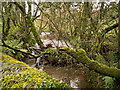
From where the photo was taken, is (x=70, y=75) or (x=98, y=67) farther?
(x=70, y=75)

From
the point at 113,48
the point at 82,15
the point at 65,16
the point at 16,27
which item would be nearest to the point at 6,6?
the point at 16,27

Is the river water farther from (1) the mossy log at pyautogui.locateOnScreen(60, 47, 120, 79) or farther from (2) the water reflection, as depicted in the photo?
(1) the mossy log at pyautogui.locateOnScreen(60, 47, 120, 79)

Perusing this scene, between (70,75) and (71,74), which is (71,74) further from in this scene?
(70,75)

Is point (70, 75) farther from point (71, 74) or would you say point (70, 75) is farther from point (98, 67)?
point (98, 67)

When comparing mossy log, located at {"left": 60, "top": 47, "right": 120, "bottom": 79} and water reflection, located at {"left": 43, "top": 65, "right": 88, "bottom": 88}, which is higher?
mossy log, located at {"left": 60, "top": 47, "right": 120, "bottom": 79}

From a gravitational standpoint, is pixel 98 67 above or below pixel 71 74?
above

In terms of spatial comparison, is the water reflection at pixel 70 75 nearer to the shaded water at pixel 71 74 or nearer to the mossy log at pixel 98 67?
the shaded water at pixel 71 74

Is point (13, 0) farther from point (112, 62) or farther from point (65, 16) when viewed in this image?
point (112, 62)

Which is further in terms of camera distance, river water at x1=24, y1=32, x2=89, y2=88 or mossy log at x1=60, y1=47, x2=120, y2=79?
river water at x1=24, y1=32, x2=89, y2=88

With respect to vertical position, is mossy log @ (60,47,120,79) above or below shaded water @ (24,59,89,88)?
above

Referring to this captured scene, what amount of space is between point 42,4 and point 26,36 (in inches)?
168

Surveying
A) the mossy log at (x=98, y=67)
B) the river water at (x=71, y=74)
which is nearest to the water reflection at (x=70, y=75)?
the river water at (x=71, y=74)

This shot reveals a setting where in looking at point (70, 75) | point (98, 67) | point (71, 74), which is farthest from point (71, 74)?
point (98, 67)

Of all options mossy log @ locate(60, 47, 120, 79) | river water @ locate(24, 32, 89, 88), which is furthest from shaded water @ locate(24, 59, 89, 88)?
mossy log @ locate(60, 47, 120, 79)
